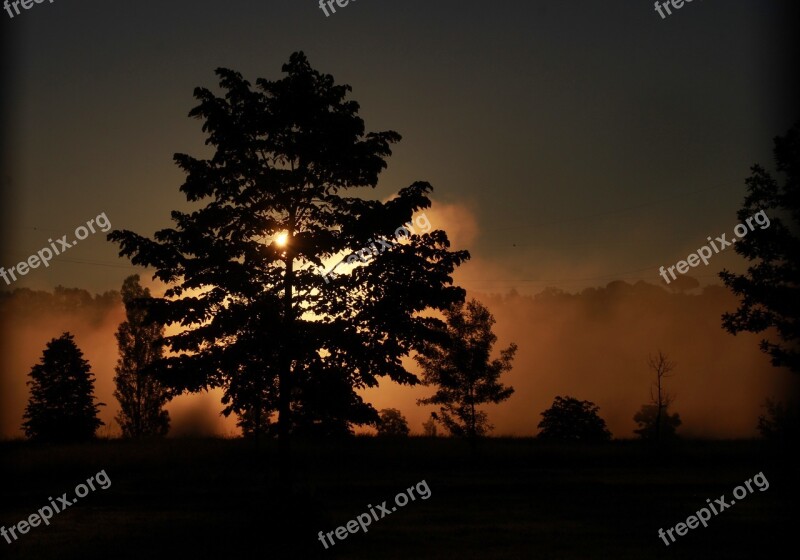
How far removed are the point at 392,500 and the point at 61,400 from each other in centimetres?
4074

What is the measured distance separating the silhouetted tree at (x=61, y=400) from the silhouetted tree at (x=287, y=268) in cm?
4170

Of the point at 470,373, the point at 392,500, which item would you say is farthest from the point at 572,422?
the point at 392,500

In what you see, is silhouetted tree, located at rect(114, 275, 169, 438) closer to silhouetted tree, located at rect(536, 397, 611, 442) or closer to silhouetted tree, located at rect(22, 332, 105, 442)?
silhouetted tree, located at rect(22, 332, 105, 442)

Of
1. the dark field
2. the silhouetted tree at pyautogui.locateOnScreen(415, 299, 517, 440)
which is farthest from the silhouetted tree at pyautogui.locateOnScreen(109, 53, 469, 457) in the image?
the silhouetted tree at pyautogui.locateOnScreen(415, 299, 517, 440)

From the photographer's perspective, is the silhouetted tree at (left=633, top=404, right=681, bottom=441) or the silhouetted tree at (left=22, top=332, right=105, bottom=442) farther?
the silhouetted tree at (left=633, top=404, right=681, bottom=441)

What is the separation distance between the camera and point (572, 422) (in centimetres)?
8806

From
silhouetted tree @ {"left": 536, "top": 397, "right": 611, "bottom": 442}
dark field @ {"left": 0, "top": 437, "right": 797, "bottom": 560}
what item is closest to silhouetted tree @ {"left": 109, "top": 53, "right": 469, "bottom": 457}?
dark field @ {"left": 0, "top": 437, "right": 797, "bottom": 560}

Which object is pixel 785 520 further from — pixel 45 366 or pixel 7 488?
pixel 45 366

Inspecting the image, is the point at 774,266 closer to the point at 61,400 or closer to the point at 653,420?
the point at 61,400

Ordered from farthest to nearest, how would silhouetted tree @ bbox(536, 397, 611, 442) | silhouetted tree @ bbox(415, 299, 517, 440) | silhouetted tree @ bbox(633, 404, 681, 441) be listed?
silhouetted tree @ bbox(633, 404, 681, 441)
silhouetted tree @ bbox(536, 397, 611, 442)
silhouetted tree @ bbox(415, 299, 517, 440)

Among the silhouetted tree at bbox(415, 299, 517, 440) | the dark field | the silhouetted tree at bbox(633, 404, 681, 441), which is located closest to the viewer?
the dark field

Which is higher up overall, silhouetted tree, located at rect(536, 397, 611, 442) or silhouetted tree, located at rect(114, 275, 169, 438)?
silhouetted tree, located at rect(114, 275, 169, 438)

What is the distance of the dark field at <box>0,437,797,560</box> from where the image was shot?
1742 cm

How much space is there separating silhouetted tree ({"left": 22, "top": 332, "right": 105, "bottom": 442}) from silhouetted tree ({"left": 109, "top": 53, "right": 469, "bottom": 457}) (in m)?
41.7
